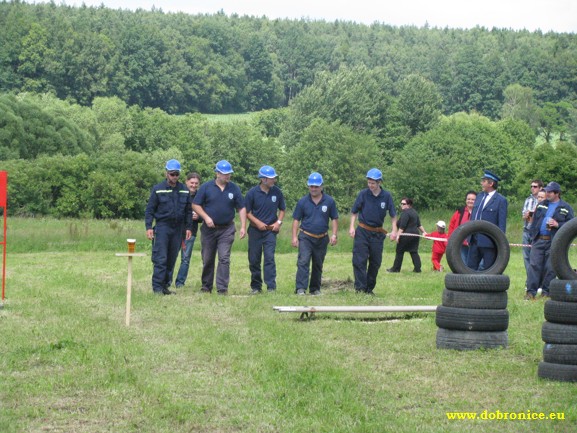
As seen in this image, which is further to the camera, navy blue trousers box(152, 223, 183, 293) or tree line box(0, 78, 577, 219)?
tree line box(0, 78, 577, 219)

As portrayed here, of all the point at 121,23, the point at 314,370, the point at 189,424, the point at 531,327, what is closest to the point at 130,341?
the point at 314,370

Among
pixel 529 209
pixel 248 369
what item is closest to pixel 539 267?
pixel 529 209

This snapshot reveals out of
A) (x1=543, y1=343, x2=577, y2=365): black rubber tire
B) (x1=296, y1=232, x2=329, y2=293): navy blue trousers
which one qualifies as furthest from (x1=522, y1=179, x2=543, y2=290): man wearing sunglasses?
(x1=543, y1=343, x2=577, y2=365): black rubber tire

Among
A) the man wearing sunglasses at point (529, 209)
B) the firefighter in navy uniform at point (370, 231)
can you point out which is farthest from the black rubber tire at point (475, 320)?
the man wearing sunglasses at point (529, 209)

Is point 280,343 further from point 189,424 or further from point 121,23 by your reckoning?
point 121,23

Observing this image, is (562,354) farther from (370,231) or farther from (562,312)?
(370,231)

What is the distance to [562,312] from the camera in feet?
33.3

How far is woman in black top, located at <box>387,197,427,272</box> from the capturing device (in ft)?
80.8

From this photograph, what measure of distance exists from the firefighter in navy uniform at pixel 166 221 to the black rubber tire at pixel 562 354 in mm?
8871

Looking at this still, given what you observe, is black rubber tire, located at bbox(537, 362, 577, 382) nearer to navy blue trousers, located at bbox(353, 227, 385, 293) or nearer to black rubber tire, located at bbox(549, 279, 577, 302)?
black rubber tire, located at bbox(549, 279, 577, 302)

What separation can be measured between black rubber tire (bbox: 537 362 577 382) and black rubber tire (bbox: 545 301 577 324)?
449 millimetres

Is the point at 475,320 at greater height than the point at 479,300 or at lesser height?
lesser

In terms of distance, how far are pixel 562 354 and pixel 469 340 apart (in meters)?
1.84

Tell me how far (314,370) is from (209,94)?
549 ft
